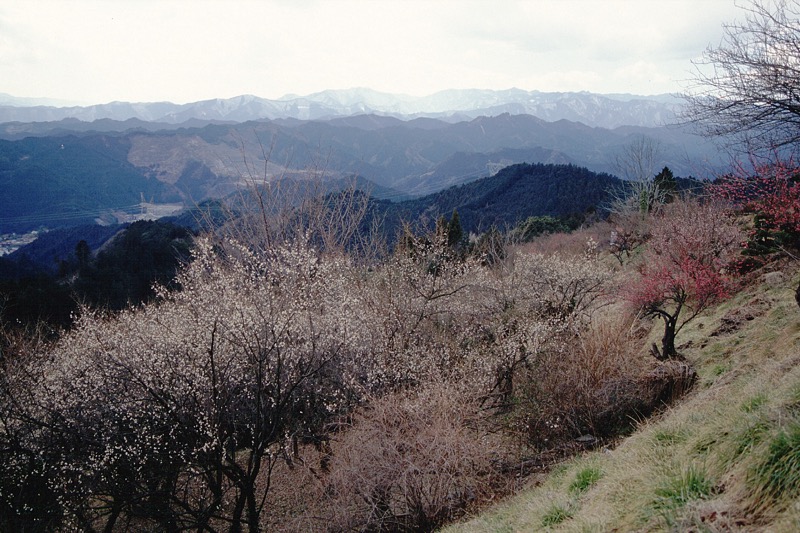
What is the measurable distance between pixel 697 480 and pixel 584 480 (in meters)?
2.12

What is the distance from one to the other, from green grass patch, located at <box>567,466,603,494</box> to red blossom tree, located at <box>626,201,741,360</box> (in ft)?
19.7

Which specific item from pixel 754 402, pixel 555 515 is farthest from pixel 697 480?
pixel 555 515

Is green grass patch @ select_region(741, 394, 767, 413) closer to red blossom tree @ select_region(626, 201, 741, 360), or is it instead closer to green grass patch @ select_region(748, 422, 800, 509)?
green grass patch @ select_region(748, 422, 800, 509)

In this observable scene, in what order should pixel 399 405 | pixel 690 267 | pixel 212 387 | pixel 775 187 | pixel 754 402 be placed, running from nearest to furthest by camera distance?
pixel 754 402 < pixel 775 187 < pixel 399 405 < pixel 212 387 < pixel 690 267

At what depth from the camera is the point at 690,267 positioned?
11781 mm

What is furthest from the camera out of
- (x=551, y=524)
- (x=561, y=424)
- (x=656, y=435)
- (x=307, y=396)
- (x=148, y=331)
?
(x=148, y=331)

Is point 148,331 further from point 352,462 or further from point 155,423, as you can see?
point 352,462

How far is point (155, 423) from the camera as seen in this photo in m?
10.2

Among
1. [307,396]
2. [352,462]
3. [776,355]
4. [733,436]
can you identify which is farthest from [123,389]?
[776,355]

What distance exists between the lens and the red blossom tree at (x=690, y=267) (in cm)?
1148

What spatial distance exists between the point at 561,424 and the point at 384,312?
633cm

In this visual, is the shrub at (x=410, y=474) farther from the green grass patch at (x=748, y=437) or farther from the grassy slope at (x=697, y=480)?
the green grass patch at (x=748, y=437)

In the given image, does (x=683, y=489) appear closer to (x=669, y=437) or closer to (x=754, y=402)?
(x=754, y=402)

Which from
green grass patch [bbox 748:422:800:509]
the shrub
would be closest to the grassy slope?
green grass patch [bbox 748:422:800:509]
